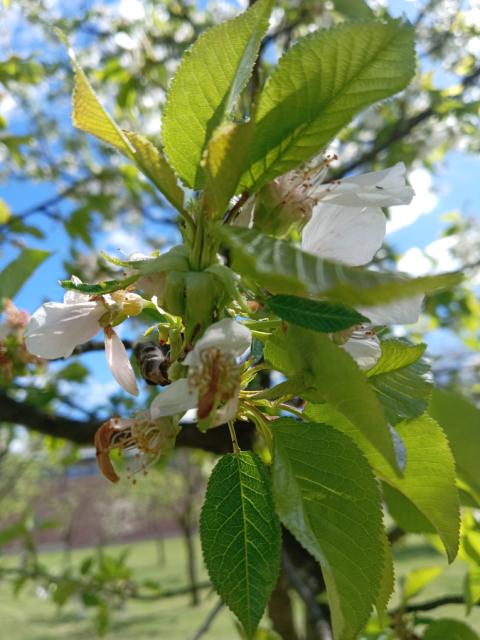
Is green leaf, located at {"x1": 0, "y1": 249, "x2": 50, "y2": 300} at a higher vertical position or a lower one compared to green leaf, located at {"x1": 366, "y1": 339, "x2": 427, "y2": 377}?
higher

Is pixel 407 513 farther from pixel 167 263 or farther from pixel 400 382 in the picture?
pixel 167 263

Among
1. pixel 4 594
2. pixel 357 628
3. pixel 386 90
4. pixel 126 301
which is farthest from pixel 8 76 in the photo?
pixel 4 594

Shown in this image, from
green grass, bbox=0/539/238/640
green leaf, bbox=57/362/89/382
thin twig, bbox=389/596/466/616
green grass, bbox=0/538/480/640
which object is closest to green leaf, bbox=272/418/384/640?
thin twig, bbox=389/596/466/616

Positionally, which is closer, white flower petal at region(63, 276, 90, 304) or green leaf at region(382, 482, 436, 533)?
white flower petal at region(63, 276, 90, 304)

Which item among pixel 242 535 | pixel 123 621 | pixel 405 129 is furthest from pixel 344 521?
pixel 123 621

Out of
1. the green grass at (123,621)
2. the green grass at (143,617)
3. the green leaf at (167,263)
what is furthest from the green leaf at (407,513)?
the green grass at (123,621)

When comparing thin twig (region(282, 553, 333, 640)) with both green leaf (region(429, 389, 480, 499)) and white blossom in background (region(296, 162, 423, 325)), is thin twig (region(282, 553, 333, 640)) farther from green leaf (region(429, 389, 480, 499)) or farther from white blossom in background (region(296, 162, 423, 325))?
white blossom in background (region(296, 162, 423, 325))

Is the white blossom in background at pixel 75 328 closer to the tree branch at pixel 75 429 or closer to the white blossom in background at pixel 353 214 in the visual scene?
the white blossom in background at pixel 353 214

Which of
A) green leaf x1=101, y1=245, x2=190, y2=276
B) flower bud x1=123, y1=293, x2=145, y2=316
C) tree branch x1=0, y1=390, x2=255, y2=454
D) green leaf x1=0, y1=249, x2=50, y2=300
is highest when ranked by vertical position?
green leaf x1=0, y1=249, x2=50, y2=300
